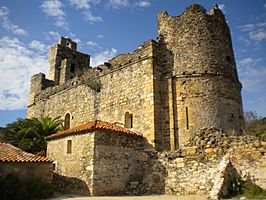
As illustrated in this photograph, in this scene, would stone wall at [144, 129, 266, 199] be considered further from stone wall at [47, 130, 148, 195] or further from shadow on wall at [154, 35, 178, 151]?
shadow on wall at [154, 35, 178, 151]

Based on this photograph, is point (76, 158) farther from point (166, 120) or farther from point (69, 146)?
point (166, 120)

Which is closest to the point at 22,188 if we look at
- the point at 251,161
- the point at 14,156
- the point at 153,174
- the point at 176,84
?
the point at 14,156

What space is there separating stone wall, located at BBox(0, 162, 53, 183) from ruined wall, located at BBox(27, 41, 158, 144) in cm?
489

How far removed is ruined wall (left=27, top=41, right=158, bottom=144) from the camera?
14438mm

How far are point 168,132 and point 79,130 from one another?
14.6 ft

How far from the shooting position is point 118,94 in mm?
16109

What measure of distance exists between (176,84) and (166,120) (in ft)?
6.58

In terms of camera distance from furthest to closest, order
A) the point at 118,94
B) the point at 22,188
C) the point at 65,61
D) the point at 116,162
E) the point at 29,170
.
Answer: the point at 65,61
the point at 118,94
the point at 116,162
the point at 29,170
the point at 22,188

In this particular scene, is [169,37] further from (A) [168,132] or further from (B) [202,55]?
(A) [168,132]

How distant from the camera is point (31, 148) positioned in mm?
17047

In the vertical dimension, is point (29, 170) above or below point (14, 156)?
below

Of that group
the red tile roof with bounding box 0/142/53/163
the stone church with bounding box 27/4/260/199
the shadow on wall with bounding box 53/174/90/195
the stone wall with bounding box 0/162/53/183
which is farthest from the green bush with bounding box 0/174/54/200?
the stone church with bounding box 27/4/260/199

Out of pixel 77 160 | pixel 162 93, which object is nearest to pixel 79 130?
pixel 77 160

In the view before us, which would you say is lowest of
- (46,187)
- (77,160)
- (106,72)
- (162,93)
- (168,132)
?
(46,187)
